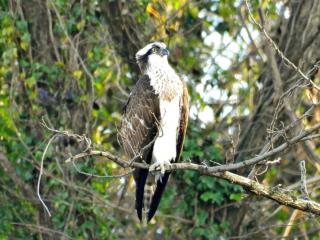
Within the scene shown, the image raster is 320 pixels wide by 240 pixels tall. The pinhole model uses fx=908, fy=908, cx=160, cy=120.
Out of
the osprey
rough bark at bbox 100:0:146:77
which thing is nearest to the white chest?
the osprey

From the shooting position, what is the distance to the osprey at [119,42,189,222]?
21.2ft

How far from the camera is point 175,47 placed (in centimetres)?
928

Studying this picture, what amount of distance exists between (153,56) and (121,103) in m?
2.24

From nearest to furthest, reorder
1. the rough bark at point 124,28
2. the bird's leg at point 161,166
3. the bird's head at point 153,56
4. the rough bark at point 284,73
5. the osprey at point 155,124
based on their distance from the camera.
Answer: the bird's leg at point 161,166 → the osprey at point 155,124 → the bird's head at point 153,56 → the rough bark at point 284,73 → the rough bark at point 124,28

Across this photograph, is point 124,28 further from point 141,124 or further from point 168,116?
point 168,116

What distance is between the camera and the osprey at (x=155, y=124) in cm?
646

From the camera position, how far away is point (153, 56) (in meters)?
7.05

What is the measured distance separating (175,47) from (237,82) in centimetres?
77

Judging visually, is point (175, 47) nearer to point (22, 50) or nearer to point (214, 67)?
point (214, 67)

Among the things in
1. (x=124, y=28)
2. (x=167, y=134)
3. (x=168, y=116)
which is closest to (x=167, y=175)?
(x=167, y=134)

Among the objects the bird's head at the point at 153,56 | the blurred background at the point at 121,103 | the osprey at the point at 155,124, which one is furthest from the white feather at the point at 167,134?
the blurred background at the point at 121,103

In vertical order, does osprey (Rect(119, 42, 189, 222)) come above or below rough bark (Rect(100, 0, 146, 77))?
below

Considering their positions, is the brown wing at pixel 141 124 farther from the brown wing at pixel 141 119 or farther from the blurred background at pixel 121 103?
the blurred background at pixel 121 103

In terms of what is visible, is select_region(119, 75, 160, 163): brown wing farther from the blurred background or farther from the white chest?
the blurred background
